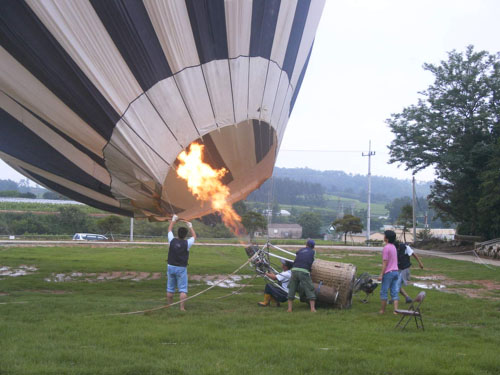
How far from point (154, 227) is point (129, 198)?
37.2 m

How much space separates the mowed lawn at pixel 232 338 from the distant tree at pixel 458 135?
67.3 ft

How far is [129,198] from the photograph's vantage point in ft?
26.0

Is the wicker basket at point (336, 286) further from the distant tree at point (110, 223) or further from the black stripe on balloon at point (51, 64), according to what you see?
the distant tree at point (110, 223)

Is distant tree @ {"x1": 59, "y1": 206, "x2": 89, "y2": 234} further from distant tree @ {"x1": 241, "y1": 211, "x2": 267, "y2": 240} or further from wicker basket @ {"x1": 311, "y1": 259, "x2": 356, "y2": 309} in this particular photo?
wicker basket @ {"x1": 311, "y1": 259, "x2": 356, "y2": 309}

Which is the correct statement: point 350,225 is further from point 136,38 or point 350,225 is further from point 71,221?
point 136,38

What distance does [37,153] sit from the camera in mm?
8086

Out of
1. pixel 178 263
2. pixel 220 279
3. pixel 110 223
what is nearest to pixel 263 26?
pixel 178 263

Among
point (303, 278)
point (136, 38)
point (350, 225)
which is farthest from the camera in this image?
point (350, 225)

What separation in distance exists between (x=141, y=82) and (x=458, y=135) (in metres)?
25.4

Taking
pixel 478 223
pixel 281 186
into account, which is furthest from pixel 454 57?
pixel 281 186

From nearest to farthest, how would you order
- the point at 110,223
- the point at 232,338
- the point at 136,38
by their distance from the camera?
the point at 232,338
the point at 136,38
the point at 110,223

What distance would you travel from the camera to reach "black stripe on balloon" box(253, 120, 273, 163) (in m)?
7.92

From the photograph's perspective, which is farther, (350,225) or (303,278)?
(350,225)

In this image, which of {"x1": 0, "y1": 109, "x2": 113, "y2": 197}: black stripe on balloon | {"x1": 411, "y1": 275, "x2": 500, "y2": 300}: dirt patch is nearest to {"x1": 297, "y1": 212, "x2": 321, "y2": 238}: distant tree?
{"x1": 411, "y1": 275, "x2": 500, "y2": 300}: dirt patch
